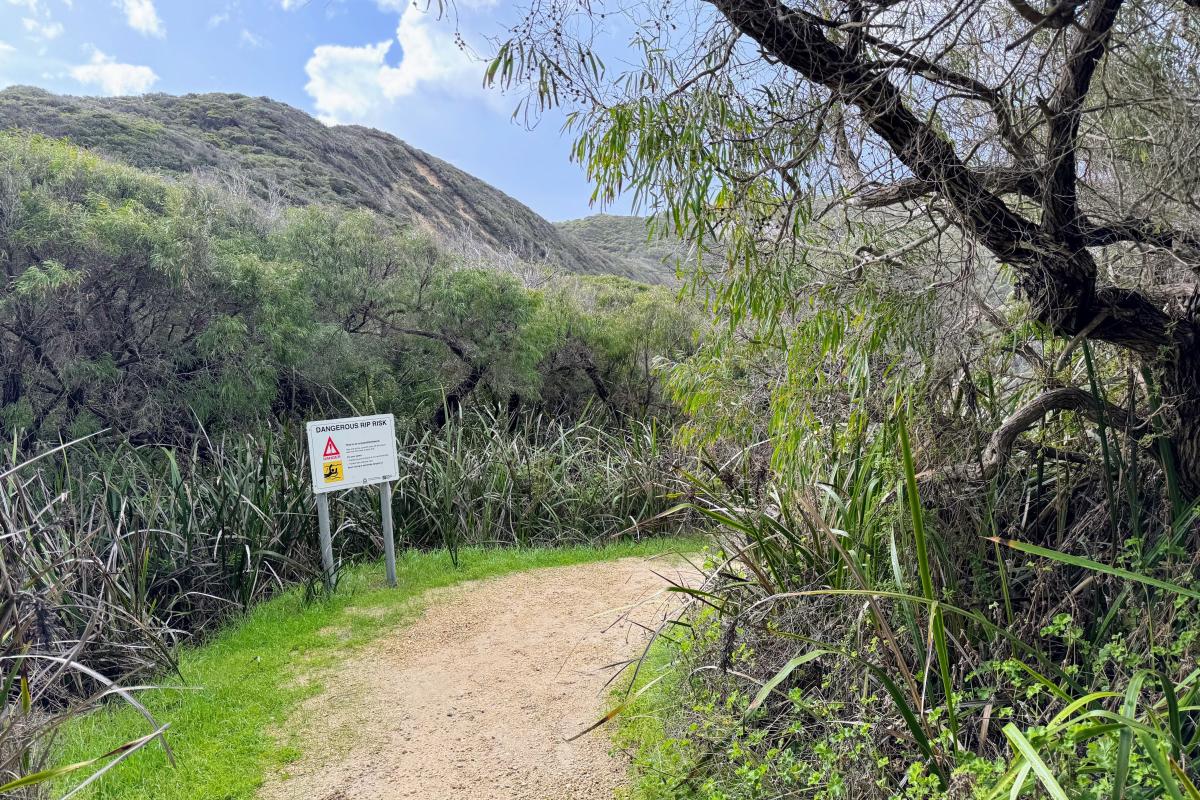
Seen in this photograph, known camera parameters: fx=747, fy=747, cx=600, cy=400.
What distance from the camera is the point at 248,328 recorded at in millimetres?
9195

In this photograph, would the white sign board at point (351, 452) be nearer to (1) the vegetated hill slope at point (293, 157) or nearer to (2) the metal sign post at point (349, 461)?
(2) the metal sign post at point (349, 461)

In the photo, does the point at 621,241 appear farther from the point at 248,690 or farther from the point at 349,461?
the point at 248,690

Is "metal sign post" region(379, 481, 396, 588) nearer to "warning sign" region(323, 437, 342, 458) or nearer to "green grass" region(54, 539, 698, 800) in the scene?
"green grass" region(54, 539, 698, 800)

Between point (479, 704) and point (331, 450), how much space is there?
2593 millimetres

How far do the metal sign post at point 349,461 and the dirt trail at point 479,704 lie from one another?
36.7 inches

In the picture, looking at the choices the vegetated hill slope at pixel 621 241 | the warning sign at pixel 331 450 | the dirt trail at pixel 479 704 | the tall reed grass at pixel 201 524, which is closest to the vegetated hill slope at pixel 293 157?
the vegetated hill slope at pixel 621 241

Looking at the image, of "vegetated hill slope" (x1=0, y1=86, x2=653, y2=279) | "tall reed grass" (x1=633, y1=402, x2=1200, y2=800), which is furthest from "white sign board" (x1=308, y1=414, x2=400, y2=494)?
"vegetated hill slope" (x1=0, y1=86, x2=653, y2=279)

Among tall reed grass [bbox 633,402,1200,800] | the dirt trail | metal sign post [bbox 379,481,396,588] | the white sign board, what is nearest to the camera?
tall reed grass [bbox 633,402,1200,800]

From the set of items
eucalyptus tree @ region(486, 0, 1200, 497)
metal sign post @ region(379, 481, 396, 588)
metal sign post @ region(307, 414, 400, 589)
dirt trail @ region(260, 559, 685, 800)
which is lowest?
dirt trail @ region(260, 559, 685, 800)

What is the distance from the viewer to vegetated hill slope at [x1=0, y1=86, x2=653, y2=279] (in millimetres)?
21703

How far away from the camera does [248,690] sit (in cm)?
453

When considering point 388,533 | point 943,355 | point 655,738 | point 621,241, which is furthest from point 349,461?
point 621,241

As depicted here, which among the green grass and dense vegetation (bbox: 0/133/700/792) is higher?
dense vegetation (bbox: 0/133/700/792)

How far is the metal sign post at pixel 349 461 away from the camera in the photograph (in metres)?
5.97
